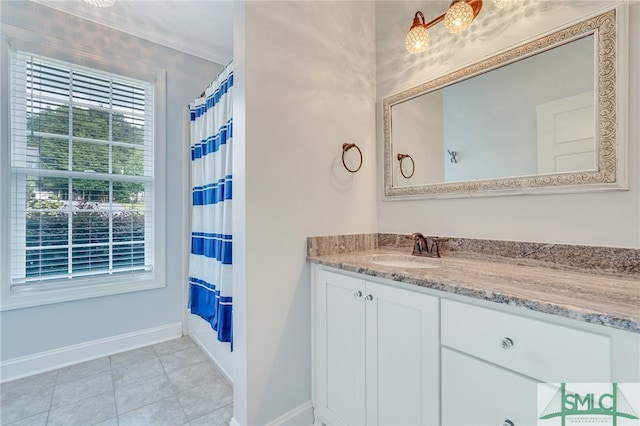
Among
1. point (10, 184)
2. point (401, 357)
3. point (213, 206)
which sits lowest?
point (401, 357)

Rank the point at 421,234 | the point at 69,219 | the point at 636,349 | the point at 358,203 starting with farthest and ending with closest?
the point at 69,219
the point at 358,203
the point at 421,234
the point at 636,349

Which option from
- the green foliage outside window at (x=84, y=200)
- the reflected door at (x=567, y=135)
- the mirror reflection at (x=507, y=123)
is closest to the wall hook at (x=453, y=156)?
the mirror reflection at (x=507, y=123)

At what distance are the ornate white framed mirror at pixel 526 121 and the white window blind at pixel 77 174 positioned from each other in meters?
2.23

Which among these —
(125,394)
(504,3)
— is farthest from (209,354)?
(504,3)

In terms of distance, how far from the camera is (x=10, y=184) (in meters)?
1.91

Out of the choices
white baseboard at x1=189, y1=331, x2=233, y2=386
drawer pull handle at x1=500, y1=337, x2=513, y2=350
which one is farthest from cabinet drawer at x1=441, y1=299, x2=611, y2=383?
white baseboard at x1=189, y1=331, x2=233, y2=386

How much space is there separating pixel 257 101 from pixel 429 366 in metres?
1.35

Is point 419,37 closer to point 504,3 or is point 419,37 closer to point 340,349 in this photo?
point 504,3

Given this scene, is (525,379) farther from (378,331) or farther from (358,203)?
(358,203)

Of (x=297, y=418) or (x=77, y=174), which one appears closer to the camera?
(x=297, y=418)

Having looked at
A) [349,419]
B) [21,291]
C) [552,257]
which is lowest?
[349,419]

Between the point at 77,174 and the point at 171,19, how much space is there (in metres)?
1.48

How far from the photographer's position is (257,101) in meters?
1.34

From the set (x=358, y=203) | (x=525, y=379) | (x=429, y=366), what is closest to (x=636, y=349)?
(x=525, y=379)
